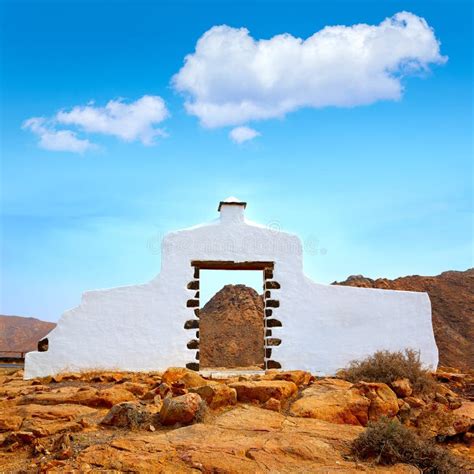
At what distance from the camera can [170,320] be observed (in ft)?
48.5

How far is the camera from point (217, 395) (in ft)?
30.0

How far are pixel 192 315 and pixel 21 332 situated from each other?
4484 centimetres

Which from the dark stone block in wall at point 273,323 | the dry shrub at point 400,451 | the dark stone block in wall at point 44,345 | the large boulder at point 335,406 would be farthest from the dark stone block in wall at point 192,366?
the dry shrub at point 400,451

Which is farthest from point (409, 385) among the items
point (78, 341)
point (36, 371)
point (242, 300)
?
point (242, 300)

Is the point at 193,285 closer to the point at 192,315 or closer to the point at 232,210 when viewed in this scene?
the point at 192,315

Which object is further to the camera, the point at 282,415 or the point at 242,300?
the point at 242,300

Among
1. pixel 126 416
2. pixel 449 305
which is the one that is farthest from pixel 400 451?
pixel 449 305

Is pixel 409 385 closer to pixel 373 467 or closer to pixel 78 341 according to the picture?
pixel 373 467

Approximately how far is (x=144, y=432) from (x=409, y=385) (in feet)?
19.8

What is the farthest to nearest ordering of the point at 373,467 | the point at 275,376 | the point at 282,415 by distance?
the point at 275,376 < the point at 282,415 < the point at 373,467

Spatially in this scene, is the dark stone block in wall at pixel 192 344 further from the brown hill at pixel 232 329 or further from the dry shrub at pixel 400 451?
the brown hill at pixel 232 329

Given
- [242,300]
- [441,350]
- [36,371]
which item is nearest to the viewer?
[36,371]

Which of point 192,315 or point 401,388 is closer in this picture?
point 401,388

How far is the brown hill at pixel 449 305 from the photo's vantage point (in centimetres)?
2455
